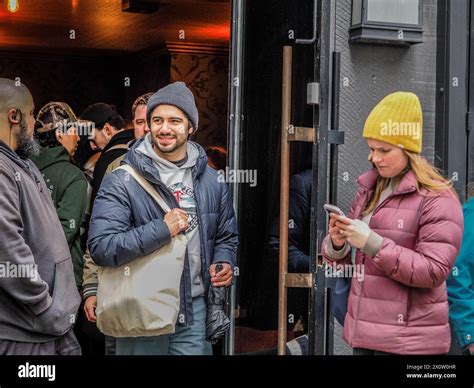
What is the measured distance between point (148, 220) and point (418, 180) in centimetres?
116

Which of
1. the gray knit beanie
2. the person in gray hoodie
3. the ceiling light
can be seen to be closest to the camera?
the person in gray hoodie

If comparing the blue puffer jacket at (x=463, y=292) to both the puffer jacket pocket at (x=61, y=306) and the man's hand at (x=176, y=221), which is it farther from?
the puffer jacket pocket at (x=61, y=306)

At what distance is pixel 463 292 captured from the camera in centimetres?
493

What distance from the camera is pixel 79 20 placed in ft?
31.8

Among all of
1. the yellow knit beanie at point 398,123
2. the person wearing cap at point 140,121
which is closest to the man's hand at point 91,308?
the person wearing cap at point 140,121

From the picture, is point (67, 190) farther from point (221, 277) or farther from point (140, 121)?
point (221, 277)

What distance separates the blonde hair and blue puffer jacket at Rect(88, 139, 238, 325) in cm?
69

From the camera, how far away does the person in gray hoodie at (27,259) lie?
4.41 meters

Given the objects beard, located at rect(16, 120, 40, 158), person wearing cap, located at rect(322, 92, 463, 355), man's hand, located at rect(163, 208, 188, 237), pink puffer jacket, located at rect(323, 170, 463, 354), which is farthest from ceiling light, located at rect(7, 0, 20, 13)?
pink puffer jacket, located at rect(323, 170, 463, 354)

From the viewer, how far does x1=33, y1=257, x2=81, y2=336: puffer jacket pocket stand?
14.9ft

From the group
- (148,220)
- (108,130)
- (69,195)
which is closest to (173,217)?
(148,220)

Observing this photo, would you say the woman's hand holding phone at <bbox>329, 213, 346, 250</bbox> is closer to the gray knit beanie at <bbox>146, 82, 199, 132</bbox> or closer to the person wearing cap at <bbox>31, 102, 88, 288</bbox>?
the gray knit beanie at <bbox>146, 82, 199, 132</bbox>

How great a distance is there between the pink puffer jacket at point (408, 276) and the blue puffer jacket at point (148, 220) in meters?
0.71

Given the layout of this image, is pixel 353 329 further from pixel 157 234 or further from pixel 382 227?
pixel 157 234
